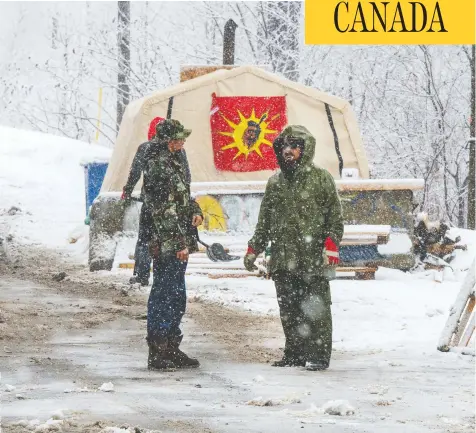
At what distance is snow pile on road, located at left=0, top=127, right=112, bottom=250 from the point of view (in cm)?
1811

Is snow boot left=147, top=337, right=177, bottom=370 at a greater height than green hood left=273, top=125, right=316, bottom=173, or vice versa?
green hood left=273, top=125, right=316, bottom=173

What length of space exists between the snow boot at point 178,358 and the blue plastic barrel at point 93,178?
386 inches

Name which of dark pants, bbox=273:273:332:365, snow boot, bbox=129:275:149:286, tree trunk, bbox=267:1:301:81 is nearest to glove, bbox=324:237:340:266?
dark pants, bbox=273:273:332:365

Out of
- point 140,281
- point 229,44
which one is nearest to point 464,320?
point 140,281

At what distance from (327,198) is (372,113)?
17.3 m

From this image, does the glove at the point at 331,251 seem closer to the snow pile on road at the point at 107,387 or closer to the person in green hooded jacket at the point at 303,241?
the person in green hooded jacket at the point at 303,241

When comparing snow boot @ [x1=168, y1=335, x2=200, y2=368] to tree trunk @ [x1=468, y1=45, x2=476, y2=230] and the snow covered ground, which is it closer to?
the snow covered ground

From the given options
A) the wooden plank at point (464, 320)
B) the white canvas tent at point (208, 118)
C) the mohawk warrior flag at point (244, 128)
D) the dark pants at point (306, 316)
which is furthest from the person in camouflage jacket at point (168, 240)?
the mohawk warrior flag at point (244, 128)

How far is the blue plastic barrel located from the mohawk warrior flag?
2.74 m

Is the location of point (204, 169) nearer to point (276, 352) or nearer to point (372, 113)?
point (276, 352)

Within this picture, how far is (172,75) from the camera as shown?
25438 millimetres

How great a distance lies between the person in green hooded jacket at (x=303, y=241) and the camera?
7.20m

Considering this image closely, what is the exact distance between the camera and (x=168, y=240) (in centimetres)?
714

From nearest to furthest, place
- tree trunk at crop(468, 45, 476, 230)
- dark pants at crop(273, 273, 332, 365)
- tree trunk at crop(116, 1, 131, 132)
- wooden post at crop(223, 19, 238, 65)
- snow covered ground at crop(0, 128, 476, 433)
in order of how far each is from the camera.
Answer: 1. snow covered ground at crop(0, 128, 476, 433)
2. dark pants at crop(273, 273, 332, 365)
3. wooden post at crop(223, 19, 238, 65)
4. tree trunk at crop(468, 45, 476, 230)
5. tree trunk at crop(116, 1, 131, 132)
